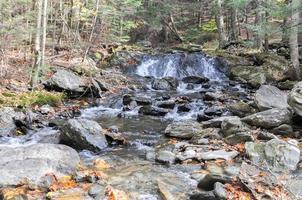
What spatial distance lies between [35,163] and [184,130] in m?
4.25

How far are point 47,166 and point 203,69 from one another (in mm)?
14858

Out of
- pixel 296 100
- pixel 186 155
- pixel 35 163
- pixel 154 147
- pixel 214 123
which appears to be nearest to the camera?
pixel 35 163

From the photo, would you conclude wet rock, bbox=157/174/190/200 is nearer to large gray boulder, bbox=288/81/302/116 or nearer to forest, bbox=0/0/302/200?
forest, bbox=0/0/302/200

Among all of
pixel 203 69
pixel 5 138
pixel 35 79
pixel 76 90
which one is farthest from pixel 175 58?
pixel 5 138

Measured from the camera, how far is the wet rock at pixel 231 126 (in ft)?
30.7

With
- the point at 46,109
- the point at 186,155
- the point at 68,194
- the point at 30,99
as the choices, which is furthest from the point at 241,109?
the point at 68,194

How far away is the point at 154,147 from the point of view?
9008 millimetres

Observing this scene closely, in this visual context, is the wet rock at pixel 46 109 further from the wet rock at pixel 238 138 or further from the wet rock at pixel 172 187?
the wet rock at pixel 172 187

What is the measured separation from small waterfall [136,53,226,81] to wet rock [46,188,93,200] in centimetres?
1463

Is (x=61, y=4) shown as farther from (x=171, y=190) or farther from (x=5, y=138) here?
(x=171, y=190)

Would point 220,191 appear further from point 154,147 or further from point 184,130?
point 184,130

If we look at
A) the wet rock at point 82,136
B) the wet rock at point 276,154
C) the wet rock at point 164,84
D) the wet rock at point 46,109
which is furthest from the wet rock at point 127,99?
the wet rock at point 276,154

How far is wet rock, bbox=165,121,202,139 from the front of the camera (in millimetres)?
9695

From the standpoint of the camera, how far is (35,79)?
1278 cm
